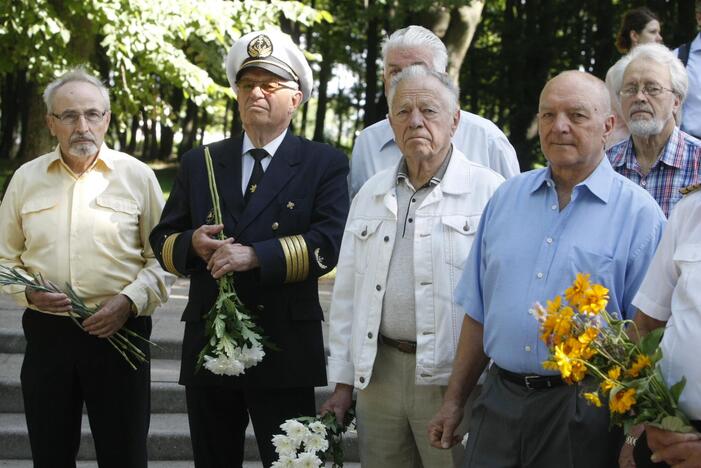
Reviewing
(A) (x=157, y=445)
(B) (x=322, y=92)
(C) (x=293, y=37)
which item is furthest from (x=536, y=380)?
(B) (x=322, y=92)

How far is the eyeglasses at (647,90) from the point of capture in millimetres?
4598

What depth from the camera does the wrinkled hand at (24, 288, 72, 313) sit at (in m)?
4.57

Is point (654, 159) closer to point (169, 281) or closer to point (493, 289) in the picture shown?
point (493, 289)

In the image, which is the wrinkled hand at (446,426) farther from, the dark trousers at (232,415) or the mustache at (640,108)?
the mustache at (640,108)

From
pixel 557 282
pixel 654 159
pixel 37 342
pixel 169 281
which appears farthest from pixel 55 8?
pixel 557 282

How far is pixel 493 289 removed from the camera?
11.9 ft

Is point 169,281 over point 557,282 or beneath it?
beneath

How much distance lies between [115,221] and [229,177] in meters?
0.68

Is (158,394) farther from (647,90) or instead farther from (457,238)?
(647,90)

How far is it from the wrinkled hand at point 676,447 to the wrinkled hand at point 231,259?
1839 millimetres

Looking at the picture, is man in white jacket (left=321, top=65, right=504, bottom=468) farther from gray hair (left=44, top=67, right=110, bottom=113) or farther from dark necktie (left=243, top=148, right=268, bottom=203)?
gray hair (left=44, top=67, right=110, bottom=113)

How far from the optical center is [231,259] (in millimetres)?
4199

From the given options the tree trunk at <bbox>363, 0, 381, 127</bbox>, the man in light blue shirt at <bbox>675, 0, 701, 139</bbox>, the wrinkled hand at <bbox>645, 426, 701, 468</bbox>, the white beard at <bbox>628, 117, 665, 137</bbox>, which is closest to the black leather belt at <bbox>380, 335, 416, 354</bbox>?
the wrinkled hand at <bbox>645, 426, 701, 468</bbox>

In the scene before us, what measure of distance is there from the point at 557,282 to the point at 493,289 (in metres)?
0.26
